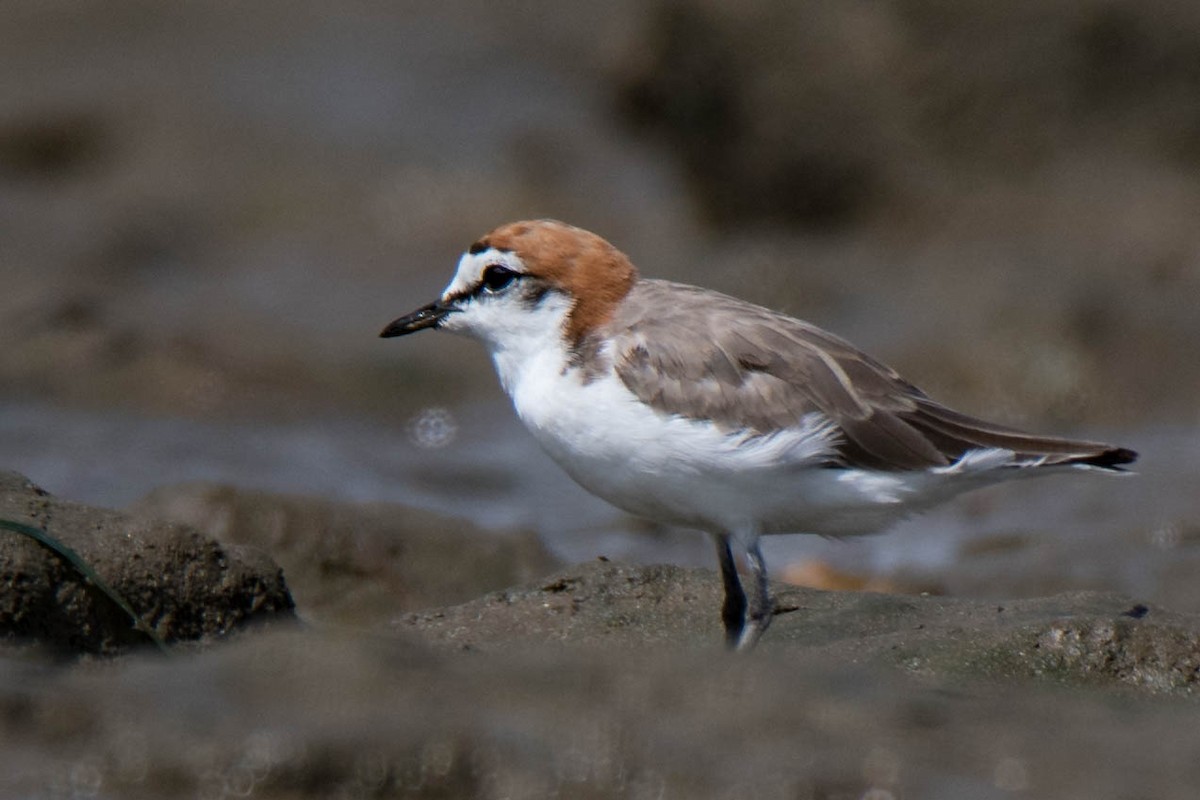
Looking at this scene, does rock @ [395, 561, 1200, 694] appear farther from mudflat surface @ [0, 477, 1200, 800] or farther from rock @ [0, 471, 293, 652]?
rock @ [0, 471, 293, 652]

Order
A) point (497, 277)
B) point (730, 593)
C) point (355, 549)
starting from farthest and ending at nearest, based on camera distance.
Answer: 1. point (355, 549)
2. point (497, 277)
3. point (730, 593)

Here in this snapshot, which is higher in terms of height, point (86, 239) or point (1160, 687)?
point (86, 239)

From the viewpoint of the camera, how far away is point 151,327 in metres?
14.6

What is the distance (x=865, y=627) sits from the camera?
688cm

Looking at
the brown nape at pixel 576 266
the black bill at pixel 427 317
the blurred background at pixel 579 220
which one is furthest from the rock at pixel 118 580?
the blurred background at pixel 579 220

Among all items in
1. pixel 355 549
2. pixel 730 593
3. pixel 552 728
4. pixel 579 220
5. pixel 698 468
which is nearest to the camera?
pixel 552 728

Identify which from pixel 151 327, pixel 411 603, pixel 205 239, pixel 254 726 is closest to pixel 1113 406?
pixel 411 603

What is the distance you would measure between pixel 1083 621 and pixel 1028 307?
761 centimetres

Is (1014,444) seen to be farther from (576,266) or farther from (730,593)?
(576,266)

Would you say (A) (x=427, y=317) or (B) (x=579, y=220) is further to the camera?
(B) (x=579, y=220)

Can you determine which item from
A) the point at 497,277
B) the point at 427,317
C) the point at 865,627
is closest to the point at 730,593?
the point at 865,627

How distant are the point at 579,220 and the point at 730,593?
10.5 metres

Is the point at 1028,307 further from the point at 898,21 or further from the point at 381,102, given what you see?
the point at 381,102

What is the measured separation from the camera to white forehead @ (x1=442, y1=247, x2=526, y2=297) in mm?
7262
